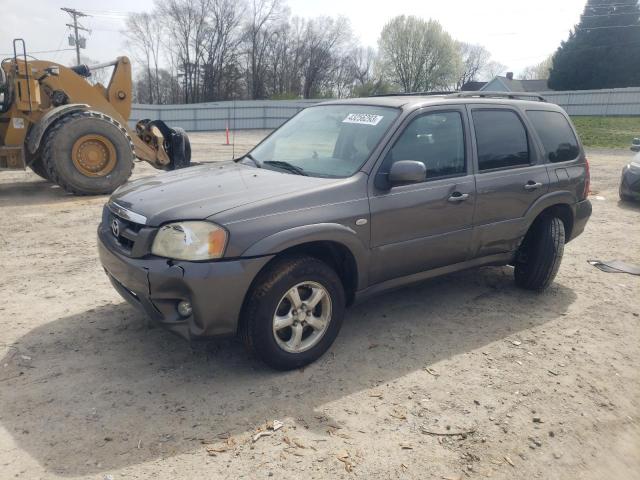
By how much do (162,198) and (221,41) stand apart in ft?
178

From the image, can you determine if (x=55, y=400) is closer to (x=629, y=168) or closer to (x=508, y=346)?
(x=508, y=346)

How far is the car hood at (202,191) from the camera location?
128 inches

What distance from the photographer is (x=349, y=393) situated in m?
3.35

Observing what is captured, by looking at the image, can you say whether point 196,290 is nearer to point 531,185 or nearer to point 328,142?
point 328,142

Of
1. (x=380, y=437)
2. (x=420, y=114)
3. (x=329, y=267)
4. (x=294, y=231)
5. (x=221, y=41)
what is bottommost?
(x=380, y=437)

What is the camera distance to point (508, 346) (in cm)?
407

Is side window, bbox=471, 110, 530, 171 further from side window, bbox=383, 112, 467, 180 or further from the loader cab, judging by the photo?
the loader cab

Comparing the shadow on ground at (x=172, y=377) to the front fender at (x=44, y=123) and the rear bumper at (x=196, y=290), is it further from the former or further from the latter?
the front fender at (x=44, y=123)

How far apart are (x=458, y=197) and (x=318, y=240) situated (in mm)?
1417

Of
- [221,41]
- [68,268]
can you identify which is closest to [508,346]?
[68,268]

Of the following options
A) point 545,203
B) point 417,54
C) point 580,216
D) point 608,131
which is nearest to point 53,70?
point 545,203

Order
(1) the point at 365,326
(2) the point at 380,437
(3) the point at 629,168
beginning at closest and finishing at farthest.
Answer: (2) the point at 380,437, (1) the point at 365,326, (3) the point at 629,168

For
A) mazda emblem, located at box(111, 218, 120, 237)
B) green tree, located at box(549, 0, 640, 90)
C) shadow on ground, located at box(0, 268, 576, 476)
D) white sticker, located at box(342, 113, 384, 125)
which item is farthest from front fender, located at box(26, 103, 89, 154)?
green tree, located at box(549, 0, 640, 90)

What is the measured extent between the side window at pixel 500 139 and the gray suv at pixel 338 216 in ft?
0.05
